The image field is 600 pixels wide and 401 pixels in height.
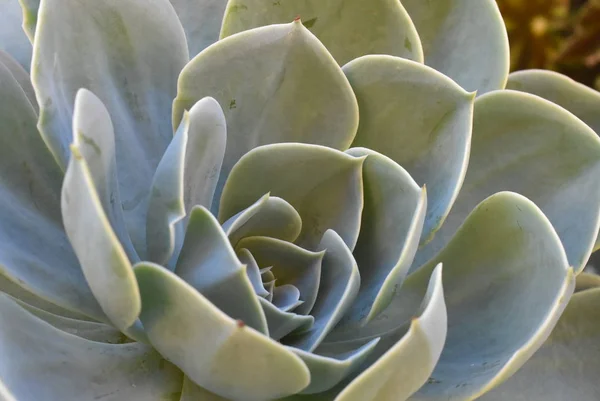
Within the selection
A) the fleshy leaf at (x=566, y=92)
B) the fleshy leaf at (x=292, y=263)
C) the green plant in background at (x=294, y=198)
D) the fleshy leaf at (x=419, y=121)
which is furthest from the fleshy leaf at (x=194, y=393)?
the fleshy leaf at (x=566, y=92)

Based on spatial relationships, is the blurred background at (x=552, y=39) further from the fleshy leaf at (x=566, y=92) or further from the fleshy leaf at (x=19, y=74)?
the fleshy leaf at (x=19, y=74)

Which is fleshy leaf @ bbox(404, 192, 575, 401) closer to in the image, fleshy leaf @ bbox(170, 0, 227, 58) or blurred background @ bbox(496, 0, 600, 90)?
fleshy leaf @ bbox(170, 0, 227, 58)

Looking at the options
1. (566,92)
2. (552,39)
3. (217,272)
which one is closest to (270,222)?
(217,272)

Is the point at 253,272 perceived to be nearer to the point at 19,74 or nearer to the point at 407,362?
the point at 407,362

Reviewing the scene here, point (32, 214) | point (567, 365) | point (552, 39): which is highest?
point (32, 214)

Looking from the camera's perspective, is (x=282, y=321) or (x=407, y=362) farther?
(x=282, y=321)

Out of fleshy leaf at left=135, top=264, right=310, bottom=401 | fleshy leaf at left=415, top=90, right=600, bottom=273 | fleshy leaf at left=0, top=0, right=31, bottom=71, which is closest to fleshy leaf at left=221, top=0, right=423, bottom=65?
fleshy leaf at left=415, top=90, right=600, bottom=273
